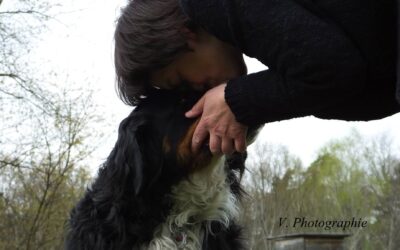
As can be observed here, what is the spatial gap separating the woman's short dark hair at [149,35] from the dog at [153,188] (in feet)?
1.30

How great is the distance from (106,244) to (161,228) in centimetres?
28

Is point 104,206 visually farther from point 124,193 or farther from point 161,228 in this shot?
point 161,228

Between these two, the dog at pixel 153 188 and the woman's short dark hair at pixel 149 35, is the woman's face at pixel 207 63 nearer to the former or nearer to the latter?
the woman's short dark hair at pixel 149 35

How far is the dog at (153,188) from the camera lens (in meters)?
2.69

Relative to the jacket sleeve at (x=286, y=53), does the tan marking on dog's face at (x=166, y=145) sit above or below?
A: above

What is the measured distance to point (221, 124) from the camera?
197 centimetres

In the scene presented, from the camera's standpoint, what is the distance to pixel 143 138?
9.04 ft

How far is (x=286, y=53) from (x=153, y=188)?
1373 mm

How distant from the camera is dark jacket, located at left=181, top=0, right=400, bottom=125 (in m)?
1.58

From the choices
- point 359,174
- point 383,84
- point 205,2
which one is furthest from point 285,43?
point 359,174

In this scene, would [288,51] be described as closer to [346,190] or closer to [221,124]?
[221,124]

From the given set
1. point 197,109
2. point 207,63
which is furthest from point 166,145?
point 207,63

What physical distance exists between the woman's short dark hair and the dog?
1.30 feet

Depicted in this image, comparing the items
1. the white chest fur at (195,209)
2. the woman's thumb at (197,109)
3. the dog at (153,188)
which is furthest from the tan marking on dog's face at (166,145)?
the woman's thumb at (197,109)
